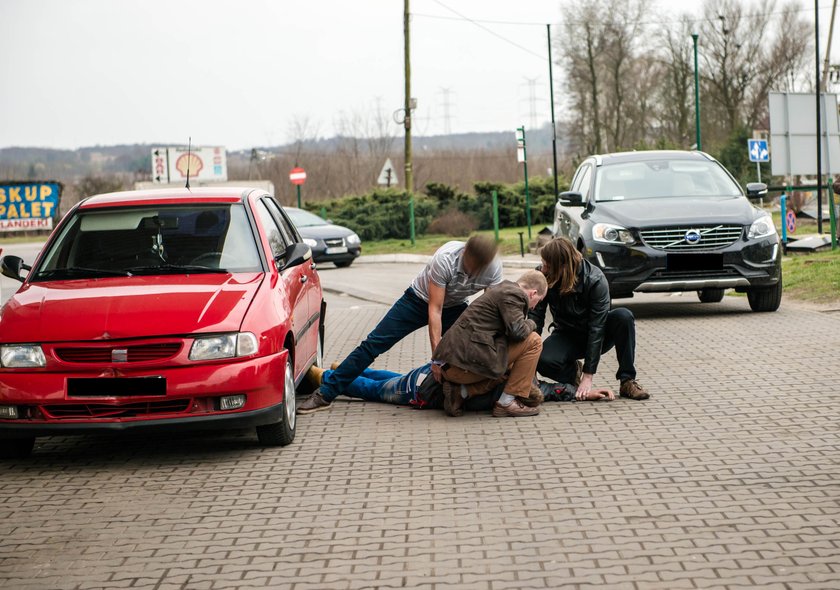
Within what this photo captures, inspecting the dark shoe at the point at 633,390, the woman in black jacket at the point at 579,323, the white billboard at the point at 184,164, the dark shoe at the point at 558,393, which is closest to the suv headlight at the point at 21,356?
the woman in black jacket at the point at 579,323

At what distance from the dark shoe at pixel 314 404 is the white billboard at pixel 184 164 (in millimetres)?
59400

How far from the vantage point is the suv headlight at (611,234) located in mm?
13391

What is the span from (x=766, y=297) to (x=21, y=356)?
928 cm

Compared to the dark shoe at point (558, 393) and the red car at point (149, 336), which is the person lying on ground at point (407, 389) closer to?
the dark shoe at point (558, 393)

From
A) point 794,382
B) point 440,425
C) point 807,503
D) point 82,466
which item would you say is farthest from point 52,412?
point 794,382

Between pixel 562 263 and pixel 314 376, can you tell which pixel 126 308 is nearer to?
pixel 314 376

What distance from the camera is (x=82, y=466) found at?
7.00 meters

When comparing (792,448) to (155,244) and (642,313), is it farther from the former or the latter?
(642,313)

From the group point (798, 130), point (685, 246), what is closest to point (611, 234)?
point (685, 246)

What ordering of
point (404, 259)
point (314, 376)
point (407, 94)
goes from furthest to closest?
point (407, 94)
point (404, 259)
point (314, 376)

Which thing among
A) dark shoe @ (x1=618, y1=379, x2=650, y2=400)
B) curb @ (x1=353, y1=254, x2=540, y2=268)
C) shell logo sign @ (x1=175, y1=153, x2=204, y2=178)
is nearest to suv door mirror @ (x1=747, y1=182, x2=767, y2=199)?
dark shoe @ (x1=618, y1=379, x2=650, y2=400)

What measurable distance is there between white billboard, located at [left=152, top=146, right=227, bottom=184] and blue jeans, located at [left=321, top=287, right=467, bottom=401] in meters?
59.5

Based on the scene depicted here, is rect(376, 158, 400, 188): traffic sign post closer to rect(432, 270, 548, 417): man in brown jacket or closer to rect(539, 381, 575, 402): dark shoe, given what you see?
rect(539, 381, 575, 402): dark shoe

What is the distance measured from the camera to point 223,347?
22.2 ft
